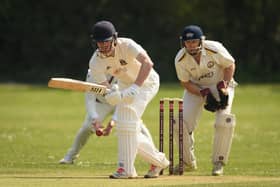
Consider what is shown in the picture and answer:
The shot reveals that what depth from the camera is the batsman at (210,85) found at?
10.9m

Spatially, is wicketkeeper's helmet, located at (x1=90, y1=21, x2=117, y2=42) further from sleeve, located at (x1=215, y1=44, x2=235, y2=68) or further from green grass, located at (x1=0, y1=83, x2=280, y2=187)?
sleeve, located at (x1=215, y1=44, x2=235, y2=68)

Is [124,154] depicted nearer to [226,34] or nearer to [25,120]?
[25,120]

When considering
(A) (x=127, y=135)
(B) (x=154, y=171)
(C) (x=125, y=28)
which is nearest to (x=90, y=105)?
(A) (x=127, y=135)

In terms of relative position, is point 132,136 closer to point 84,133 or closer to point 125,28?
point 84,133

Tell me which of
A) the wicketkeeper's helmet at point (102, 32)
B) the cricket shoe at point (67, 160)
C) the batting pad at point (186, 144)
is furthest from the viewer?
the cricket shoe at point (67, 160)

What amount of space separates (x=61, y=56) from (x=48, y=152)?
80.8 feet

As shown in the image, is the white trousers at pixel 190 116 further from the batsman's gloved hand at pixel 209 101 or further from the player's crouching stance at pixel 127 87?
the player's crouching stance at pixel 127 87

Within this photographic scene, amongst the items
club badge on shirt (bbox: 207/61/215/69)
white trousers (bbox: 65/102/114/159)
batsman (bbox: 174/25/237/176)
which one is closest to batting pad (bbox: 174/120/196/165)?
batsman (bbox: 174/25/237/176)

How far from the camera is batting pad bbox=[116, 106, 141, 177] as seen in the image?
10148 millimetres

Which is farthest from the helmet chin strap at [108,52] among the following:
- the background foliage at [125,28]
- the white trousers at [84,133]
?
the background foliage at [125,28]

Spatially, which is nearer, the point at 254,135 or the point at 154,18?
the point at 254,135

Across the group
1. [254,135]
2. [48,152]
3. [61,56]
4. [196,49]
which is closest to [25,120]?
[254,135]

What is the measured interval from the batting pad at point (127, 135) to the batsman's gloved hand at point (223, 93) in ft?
3.76

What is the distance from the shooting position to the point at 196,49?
35.3 ft
